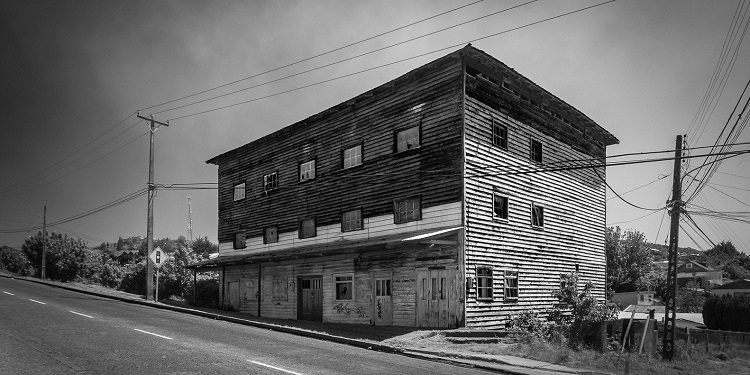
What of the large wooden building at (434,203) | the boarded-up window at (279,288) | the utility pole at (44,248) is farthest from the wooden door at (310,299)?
the utility pole at (44,248)

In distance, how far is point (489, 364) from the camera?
13383 millimetres

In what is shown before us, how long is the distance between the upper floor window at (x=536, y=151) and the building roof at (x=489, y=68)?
2339 mm

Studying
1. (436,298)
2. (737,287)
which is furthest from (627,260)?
A: (436,298)

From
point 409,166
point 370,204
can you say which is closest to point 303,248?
point 370,204

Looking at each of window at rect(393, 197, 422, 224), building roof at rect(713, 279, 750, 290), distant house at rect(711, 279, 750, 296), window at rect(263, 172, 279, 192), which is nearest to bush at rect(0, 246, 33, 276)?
window at rect(263, 172, 279, 192)

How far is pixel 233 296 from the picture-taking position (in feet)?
114

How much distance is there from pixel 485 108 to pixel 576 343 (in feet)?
33.2

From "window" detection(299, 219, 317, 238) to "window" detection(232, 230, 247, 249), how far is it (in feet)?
22.6

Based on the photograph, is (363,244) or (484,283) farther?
(363,244)

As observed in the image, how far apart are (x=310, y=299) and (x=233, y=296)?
9.04 m

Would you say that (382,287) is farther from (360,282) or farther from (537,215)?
(537,215)

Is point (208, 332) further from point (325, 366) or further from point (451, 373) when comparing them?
point (451, 373)

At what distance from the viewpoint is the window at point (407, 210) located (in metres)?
22.7

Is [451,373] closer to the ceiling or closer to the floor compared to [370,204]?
closer to the floor
